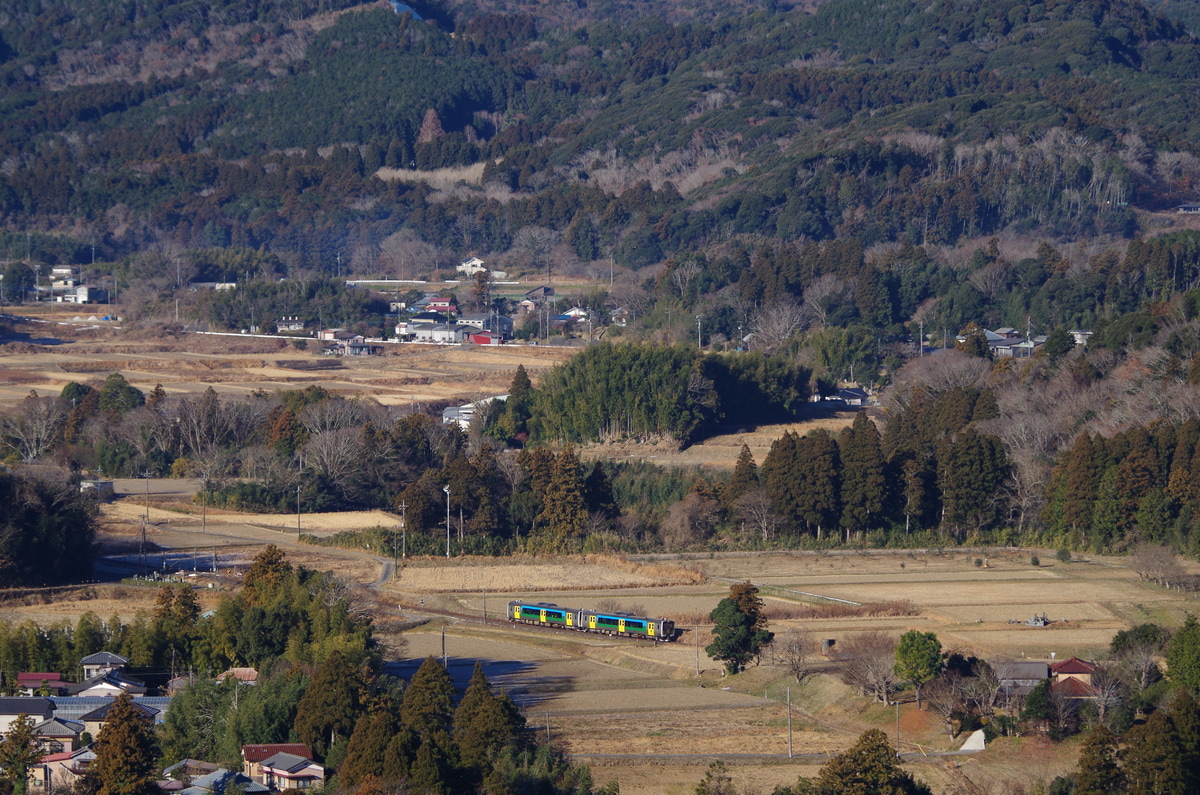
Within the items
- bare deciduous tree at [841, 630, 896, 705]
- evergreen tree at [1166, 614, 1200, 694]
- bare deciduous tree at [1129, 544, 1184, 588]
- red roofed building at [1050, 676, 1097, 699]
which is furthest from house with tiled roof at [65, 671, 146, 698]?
bare deciduous tree at [1129, 544, 1184, 588]

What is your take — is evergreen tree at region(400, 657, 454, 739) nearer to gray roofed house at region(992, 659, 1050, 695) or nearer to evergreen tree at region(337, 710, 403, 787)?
evergreen tree at region(337, 710, 403, 787)

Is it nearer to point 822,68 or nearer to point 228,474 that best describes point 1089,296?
point 228,474

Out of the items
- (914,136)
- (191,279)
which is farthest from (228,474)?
(914,136)

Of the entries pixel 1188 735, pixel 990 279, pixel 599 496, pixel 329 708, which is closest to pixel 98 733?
pixel 329 708

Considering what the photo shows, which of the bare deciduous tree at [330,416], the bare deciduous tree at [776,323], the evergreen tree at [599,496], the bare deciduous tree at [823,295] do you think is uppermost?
the bare deciduous tree at [823,295]

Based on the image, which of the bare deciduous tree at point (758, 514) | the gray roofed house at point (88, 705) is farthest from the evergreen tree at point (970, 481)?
the gray roofed house at point (88, 705)

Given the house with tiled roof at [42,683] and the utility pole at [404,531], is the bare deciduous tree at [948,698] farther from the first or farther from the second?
the utility pole at [404,531]
